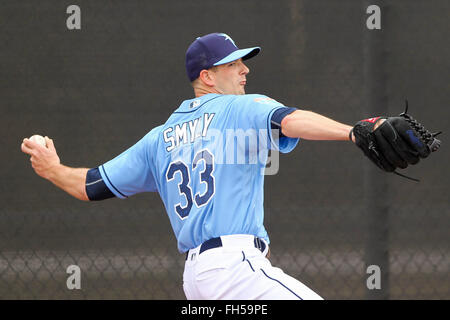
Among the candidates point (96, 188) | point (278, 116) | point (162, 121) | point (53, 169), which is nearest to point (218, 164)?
point (278, 116)

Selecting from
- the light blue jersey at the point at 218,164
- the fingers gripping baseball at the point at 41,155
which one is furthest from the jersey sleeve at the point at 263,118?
the fingers gripping baseball at the point at 41,155

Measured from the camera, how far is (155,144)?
284 centimetres

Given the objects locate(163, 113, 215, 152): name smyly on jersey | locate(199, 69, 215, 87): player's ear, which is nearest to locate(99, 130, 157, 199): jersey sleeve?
locate(163, 113, 215, 152): name smyly on jersey

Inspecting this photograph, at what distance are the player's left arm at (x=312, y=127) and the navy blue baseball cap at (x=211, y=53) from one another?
607mm

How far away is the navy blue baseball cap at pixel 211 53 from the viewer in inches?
112

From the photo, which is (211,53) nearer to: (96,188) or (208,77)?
(208,77)

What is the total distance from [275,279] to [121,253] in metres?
1.73

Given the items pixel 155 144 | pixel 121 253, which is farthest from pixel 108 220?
pixel 155 144

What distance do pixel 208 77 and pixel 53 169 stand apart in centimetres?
77

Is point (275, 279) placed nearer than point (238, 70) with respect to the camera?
Yes

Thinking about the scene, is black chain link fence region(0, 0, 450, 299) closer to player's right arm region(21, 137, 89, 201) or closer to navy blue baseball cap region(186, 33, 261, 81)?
player's right arm region(21, 137, 89, 201)

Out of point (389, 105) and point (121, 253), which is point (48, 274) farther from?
point (389, 105)

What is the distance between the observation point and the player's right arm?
2906 mm

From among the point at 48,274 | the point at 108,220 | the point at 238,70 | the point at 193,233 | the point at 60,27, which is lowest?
the point at 48,274
